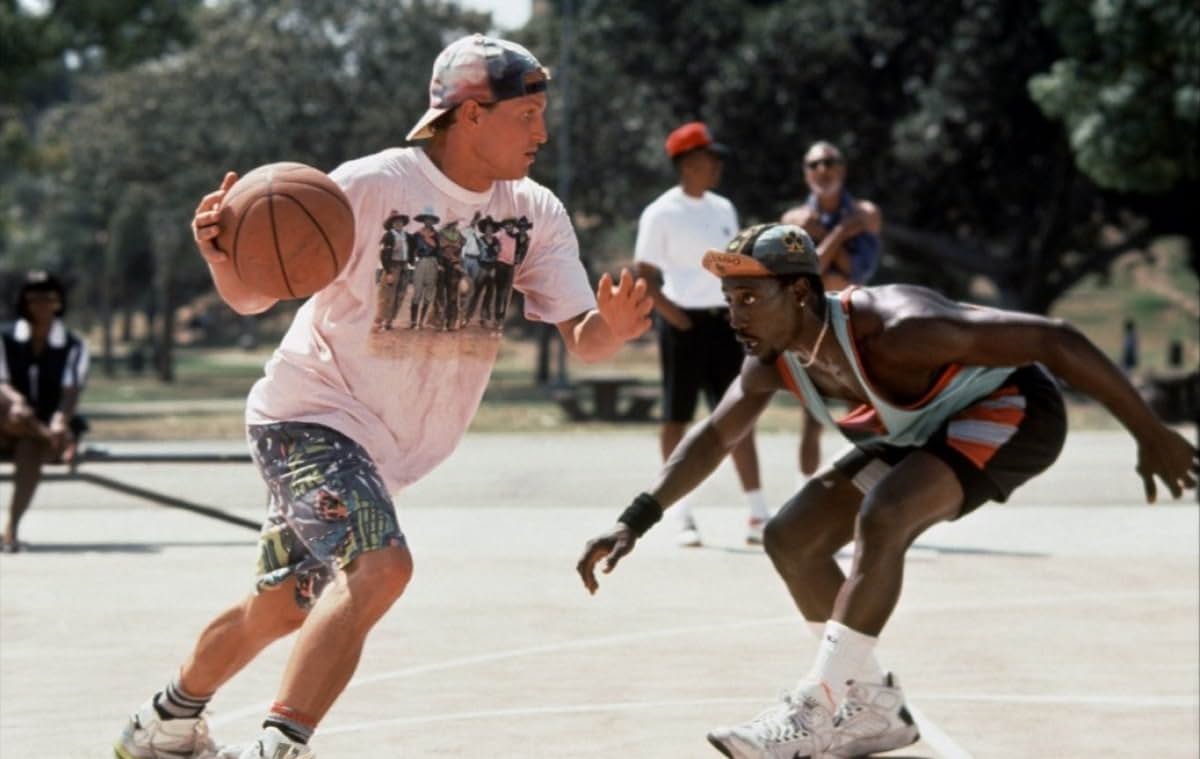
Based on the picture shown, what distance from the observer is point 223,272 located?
5.27m

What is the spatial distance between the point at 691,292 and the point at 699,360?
1.23ft

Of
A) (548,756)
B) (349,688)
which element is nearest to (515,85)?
(548,756)

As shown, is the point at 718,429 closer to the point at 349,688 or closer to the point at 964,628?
the point at 349,688

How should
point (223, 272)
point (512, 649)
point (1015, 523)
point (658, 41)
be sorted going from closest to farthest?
point (223, 272) < point (512, 649) < point (1015, 523) < point (658, 41)

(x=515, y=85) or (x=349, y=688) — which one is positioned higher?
(x=515, y=85)

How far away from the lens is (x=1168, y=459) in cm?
576

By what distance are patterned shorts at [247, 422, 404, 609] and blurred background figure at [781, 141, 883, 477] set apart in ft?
20.8

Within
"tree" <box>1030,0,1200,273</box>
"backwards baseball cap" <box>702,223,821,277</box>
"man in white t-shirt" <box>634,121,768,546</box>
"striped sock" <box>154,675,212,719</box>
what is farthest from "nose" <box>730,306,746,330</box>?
"tree" <box>1030,0,1200,273</box>

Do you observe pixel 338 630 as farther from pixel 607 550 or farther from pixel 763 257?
pixel 763 257

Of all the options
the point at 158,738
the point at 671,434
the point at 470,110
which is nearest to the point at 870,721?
the point at 158,738

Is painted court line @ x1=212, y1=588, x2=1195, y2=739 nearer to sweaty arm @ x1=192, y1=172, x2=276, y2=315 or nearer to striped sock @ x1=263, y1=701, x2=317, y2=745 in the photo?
striped sock @ x1=263, y1=701, x2=317, y2=745

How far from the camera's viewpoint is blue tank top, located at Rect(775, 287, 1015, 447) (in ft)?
20.3

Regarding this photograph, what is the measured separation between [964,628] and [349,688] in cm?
267

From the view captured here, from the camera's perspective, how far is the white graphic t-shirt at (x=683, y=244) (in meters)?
11.5
